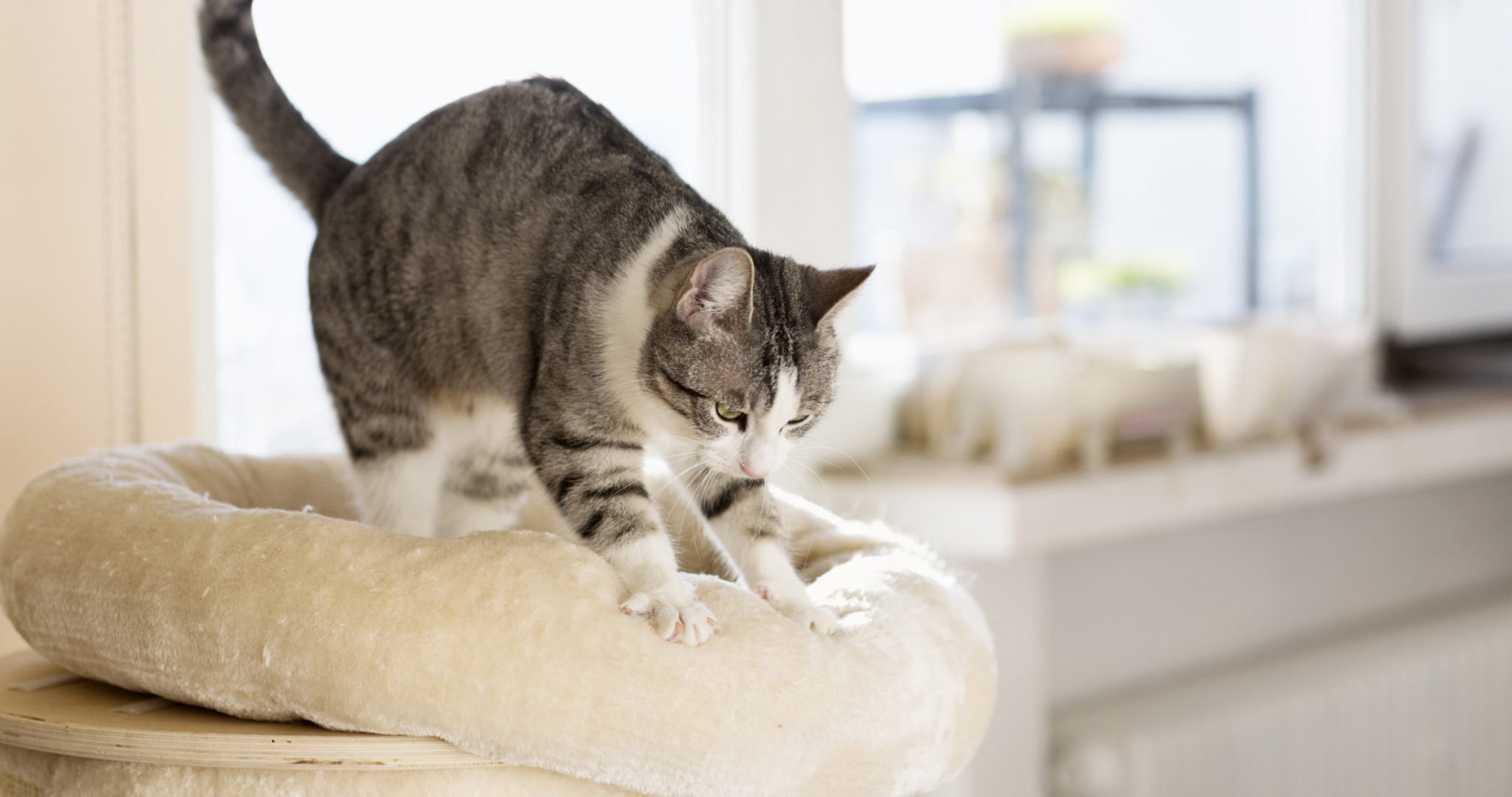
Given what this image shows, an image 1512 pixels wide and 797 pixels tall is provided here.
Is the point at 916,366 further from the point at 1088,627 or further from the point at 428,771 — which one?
the point at 428,771

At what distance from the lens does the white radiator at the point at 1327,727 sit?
1819 mm

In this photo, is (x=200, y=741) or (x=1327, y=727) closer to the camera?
(x=200, y=741)

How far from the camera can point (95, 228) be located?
109 cm

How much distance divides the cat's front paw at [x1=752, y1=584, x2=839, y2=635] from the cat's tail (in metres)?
0.47

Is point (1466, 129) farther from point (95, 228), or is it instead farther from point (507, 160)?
point (95, 228)

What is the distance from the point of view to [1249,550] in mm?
2266

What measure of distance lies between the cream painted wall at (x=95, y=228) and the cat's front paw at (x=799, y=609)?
0.66 metres

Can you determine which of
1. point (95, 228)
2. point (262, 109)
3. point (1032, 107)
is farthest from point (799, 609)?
point (1032, 107)

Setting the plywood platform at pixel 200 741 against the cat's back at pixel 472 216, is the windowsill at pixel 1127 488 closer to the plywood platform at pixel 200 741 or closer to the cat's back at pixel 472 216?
the cat's back at pixel 472 216

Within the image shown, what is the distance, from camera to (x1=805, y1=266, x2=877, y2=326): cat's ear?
811mm

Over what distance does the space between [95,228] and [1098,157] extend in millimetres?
1567

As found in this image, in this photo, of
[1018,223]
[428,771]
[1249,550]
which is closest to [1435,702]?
[1249,550]

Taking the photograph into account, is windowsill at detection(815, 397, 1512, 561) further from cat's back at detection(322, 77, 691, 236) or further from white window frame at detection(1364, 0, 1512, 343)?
cat's back at detection(322, 77, 691, 236)

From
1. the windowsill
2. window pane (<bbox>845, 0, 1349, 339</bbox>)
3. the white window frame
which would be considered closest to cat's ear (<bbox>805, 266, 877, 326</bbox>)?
the windowsill
